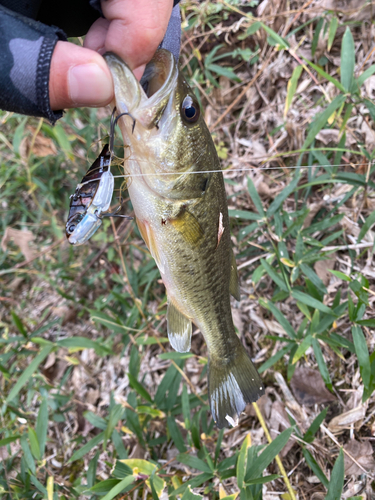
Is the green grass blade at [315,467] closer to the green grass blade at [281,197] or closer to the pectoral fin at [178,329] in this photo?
the pectoral fin at [178,329]

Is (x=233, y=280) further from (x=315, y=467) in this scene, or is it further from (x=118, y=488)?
(x=118, y=488)

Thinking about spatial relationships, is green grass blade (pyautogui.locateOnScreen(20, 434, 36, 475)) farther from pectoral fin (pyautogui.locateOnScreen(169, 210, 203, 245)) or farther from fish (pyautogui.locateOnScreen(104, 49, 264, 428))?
pectoral fin (pyautogui.locateOnScreen(169, 210, 203, 245))

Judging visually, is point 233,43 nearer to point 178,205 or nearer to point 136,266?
point 136,266

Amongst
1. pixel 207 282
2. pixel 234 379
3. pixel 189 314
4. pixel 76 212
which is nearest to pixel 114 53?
pixel 76 212

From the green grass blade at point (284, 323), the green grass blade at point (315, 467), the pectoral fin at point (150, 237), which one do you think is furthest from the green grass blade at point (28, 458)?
the green grass blade at point (284, 323)

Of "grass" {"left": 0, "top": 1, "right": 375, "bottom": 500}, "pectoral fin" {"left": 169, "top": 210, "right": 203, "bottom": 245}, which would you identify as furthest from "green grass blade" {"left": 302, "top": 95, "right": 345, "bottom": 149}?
"pectoral fin" {"left": 169, "top": 210, "right": 203, "bottom": 245}
